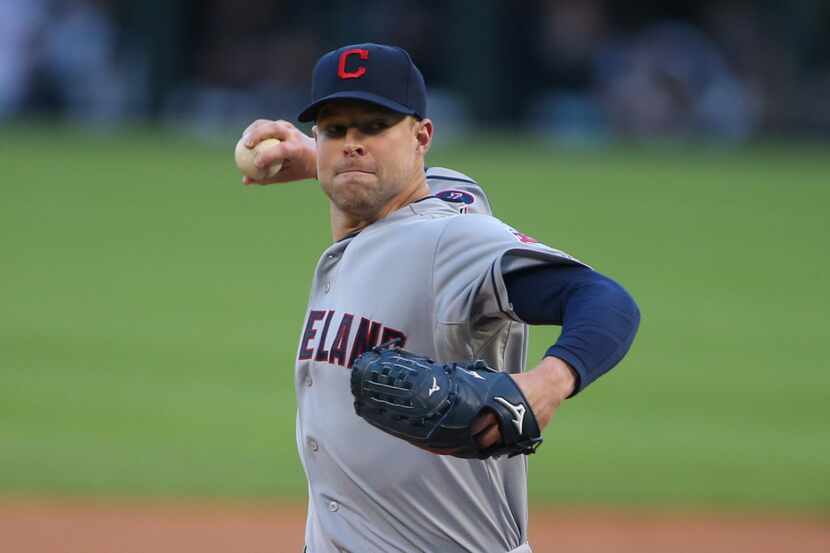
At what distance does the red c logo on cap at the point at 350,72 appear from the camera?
3.05 metres

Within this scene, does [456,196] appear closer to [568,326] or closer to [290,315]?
[568,326]

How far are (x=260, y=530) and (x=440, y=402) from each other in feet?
14.2

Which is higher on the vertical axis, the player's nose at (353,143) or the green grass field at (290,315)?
the green grass field at (290,315)

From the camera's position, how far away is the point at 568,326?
8.78 feet

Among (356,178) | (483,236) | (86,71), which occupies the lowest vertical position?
(483,236)

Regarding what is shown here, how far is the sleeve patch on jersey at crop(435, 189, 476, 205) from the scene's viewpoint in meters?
3.31

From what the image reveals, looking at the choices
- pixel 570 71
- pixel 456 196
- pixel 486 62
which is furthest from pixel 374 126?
pixel 570 71

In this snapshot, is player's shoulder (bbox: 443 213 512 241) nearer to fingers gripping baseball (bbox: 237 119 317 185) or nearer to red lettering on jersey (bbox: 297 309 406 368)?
red lettering on jersey (bbox: 297 309 406 368)

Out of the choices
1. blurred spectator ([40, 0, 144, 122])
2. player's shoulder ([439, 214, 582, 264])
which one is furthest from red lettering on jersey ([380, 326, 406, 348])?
blurred spectator ([40, 0, 144, 122])

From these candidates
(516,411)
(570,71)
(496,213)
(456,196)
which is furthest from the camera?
(570,71)

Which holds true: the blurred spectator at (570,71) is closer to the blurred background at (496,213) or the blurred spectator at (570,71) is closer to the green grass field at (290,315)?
the blurred background at (496,213)

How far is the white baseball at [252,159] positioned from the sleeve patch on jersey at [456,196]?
0.51 metres

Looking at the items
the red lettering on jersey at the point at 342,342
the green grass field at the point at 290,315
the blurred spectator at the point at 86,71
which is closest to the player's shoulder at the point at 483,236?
the red lettering on jersey at the point at 342,342

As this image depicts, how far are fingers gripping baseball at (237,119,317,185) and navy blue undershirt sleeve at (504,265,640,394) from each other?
99 centimetres
